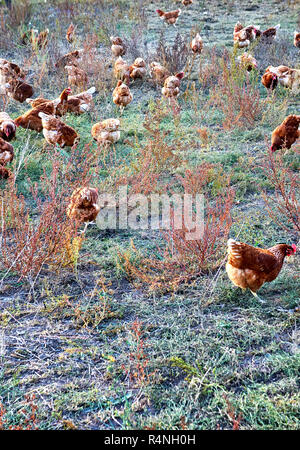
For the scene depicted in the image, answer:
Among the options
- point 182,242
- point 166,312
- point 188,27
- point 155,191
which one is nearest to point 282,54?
point 188,27

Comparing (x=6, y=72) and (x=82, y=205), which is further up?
(x=6, y=72)

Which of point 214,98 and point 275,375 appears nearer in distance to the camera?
point 275,375

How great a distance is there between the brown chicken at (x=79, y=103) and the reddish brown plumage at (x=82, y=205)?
8.69 feet

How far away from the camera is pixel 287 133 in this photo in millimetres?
4426

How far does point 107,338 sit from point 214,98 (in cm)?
443

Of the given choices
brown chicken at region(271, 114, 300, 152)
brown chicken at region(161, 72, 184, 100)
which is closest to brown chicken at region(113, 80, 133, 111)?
brown chicken at region(161, 72, 184, 100)

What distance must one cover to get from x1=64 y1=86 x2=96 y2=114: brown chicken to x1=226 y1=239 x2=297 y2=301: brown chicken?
3.72m

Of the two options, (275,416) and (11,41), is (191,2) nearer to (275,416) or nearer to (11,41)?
(11,41)

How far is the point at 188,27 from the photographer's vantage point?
1003cm

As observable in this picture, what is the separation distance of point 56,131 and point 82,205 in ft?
5.08

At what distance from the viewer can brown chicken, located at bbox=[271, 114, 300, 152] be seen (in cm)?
439

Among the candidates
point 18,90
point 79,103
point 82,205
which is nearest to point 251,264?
point 82,205

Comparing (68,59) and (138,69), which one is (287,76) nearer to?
(138,69)

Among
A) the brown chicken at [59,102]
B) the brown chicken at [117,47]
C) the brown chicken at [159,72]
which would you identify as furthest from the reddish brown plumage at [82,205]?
the brown chicken at [117,47]
